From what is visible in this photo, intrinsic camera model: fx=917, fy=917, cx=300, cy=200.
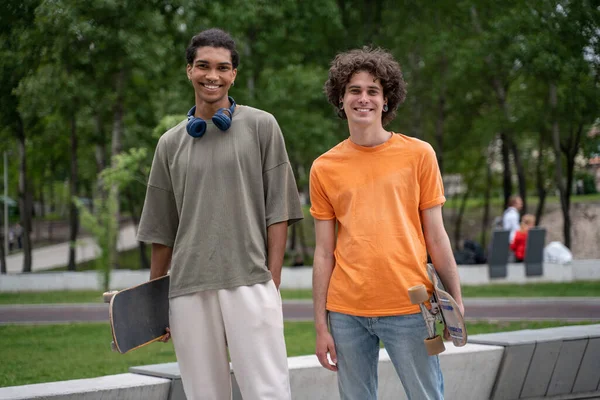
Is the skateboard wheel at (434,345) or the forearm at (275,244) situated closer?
the skateboard wheel at (434,345)

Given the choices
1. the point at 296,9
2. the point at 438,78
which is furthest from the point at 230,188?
the point at 438,78

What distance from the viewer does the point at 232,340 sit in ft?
12.6

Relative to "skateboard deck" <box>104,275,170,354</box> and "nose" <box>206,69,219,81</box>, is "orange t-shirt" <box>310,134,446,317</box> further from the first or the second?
"skateboard deck" <box>104,275,170,354</box>

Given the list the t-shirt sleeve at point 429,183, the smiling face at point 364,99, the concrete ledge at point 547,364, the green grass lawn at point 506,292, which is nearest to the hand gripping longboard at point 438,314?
the t-shirt sleeve at point 429,183

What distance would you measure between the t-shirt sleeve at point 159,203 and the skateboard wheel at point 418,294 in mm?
1136

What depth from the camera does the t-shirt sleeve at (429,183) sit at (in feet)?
12.2

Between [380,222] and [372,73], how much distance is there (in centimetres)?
63

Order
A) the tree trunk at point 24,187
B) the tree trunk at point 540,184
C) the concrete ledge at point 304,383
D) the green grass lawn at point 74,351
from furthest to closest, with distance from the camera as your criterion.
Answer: the tree trunk at point 540,184, the tree trunk at point 24,187, the green grass lawn at point 74,351, the concrete ledge at point 304,383

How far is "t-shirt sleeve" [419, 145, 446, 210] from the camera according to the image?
3.72 metres

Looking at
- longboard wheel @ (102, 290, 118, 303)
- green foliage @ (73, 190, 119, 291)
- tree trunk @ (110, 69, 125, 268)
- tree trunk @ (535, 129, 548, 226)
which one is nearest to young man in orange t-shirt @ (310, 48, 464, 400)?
longboard wheel @ (102, 290, 118, 303)

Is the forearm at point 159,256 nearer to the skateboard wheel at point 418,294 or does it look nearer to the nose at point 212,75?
the nose at point 212,75

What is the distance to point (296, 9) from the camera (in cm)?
2653

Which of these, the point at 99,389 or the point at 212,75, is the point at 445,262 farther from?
the point at 99,389

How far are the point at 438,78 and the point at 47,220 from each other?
25073 millimetres
